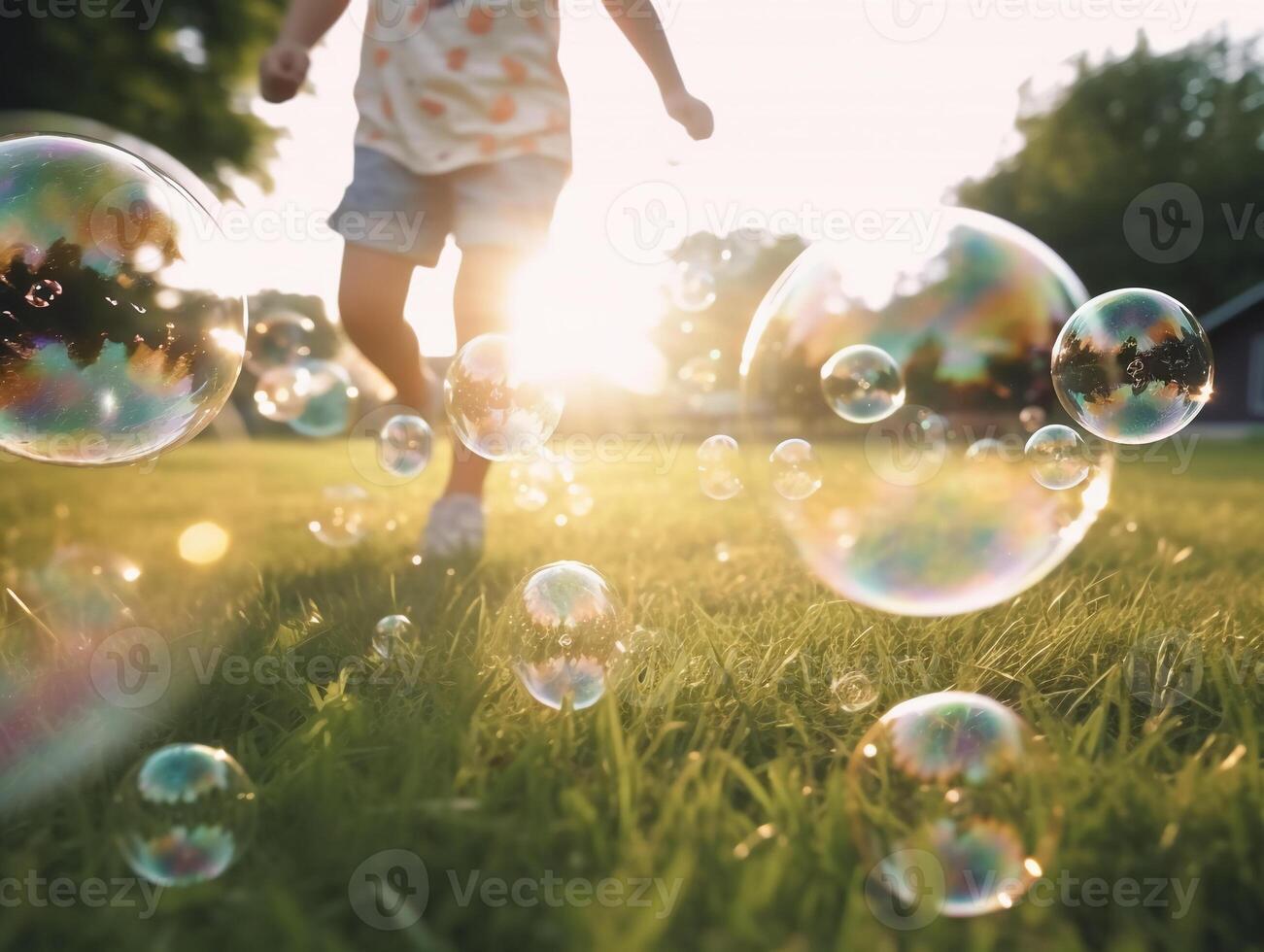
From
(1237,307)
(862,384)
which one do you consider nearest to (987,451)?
(862,384)

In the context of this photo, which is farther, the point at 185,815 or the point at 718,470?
the point at 718,470

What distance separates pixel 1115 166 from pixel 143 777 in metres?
36.5

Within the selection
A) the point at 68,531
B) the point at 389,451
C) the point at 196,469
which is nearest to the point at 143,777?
the point at 389,451

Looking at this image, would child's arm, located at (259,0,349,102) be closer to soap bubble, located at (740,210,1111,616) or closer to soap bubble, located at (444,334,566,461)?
soap bubble, located at (444,334,566,461)

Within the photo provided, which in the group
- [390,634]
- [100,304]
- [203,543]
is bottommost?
[203,543]

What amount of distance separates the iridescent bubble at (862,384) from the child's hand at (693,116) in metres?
1.24

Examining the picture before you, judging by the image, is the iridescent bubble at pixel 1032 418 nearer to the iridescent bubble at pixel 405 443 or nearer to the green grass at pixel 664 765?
the green grass at pixel 664 765

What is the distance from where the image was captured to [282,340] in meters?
5.18

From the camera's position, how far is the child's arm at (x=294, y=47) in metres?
2.85

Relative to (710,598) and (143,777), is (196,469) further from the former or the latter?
(143,777)

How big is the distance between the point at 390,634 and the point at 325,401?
3310mm

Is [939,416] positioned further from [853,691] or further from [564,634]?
[564,634]

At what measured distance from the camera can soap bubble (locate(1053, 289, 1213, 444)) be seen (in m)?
2.54

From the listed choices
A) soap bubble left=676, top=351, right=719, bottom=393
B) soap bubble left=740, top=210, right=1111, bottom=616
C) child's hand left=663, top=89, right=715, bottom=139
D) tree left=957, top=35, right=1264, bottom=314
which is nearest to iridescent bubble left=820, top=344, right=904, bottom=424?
soap bubble left=740, top=210, right=1111, bottom=616
